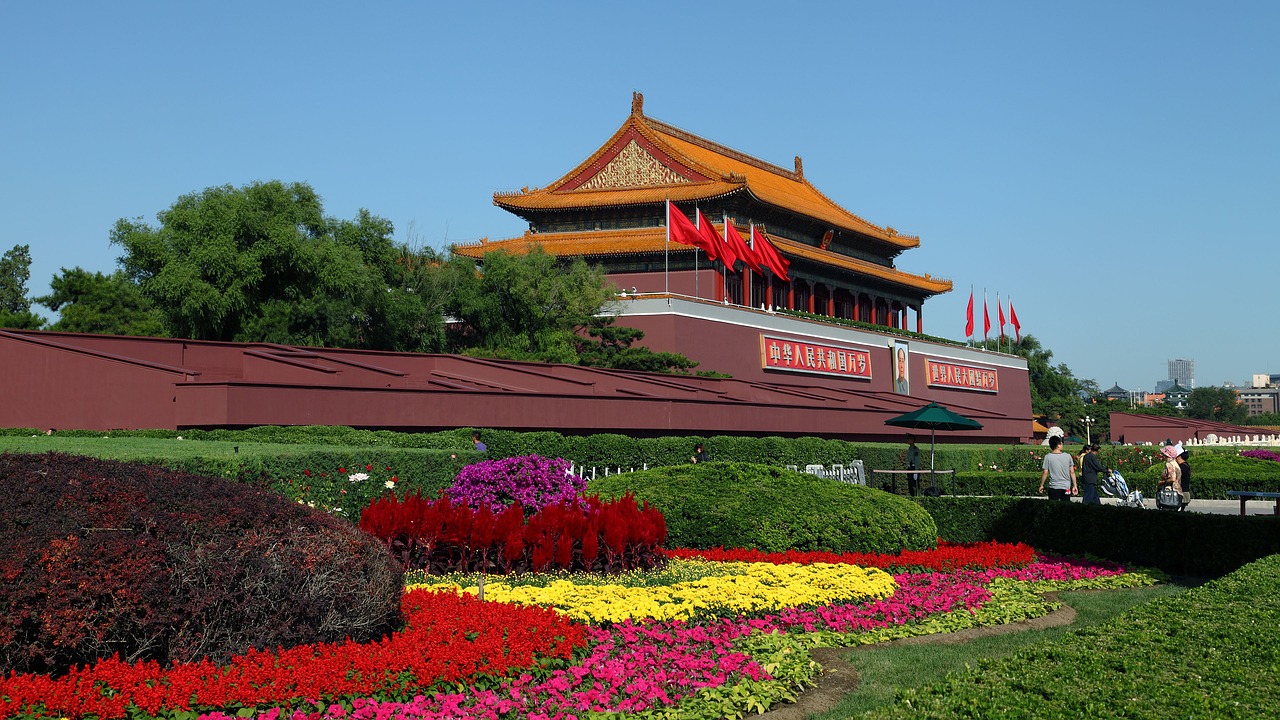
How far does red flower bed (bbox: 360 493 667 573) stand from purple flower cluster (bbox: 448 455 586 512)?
44.3 inches

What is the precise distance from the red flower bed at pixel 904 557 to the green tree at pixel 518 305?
20.6 meters

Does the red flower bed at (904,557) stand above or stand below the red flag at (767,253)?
below

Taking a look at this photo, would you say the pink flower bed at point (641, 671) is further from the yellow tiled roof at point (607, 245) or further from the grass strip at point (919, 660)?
the yellow tiled roof at point (607, 245)

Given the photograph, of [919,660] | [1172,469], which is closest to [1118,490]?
[1172,469]

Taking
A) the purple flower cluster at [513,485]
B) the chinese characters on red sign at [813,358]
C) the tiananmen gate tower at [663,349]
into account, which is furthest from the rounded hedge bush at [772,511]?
the chinese characters on red sign at [813,358]

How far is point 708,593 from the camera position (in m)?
8.37

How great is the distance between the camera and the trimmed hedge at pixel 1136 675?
15.8 ft

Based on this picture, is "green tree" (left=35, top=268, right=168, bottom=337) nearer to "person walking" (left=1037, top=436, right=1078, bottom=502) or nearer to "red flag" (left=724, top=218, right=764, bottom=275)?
"red flag" (left=724, top=218, right=764, bottom=275)

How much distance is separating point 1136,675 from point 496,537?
16.6 ft

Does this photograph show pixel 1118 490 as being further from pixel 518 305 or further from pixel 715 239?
pixel 715 239

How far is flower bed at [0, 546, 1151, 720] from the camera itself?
16.7 ft

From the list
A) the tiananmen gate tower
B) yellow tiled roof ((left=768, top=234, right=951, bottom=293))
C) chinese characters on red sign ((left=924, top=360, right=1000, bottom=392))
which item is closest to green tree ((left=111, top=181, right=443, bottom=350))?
the tiananmen gate tower

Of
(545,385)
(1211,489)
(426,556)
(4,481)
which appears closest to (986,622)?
(426,556)

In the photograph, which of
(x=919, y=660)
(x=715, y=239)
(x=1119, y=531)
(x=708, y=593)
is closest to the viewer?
(x=919, y=660)
